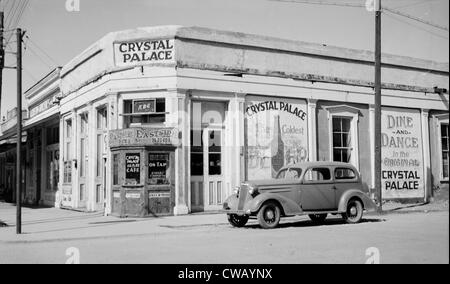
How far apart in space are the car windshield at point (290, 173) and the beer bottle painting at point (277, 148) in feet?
16.9

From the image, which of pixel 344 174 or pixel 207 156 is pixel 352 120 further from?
pixel 344 174

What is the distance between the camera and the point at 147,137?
1750 centimetres

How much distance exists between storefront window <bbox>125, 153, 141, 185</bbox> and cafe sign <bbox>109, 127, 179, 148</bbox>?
0.45 m

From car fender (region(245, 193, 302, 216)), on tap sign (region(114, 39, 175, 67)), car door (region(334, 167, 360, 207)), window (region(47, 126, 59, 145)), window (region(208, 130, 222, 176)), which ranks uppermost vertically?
on tap sign (region(114, 39, 175, 67))

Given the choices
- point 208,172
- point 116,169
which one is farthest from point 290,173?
point 116,169

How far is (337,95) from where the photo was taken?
847 inches

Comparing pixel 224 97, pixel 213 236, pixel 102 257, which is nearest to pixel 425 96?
pixel 224 97

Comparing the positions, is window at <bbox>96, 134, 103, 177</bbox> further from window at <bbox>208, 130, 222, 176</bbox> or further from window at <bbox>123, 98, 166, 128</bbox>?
window at <bbox>208, 130, 222, 176</bbox>

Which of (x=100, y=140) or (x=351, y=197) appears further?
(x=100, y=140)

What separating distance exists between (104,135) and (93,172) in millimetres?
1717

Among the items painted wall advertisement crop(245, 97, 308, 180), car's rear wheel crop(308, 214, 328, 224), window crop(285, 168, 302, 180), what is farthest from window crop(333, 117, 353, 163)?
window crop(285, 168, 302, 180)

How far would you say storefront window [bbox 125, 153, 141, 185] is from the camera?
57.6ft

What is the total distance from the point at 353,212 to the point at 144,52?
30.1 ft
